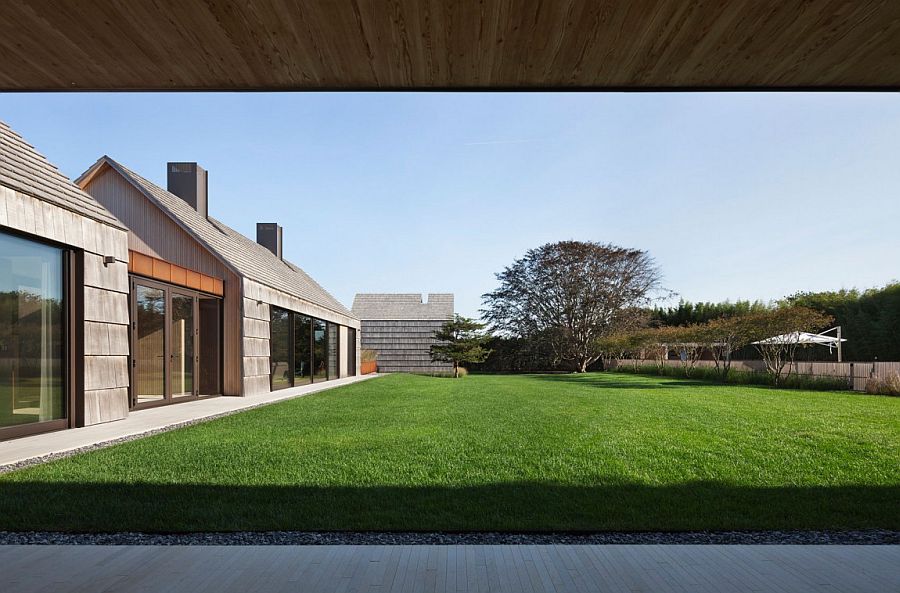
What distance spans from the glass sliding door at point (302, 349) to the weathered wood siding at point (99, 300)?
8450mm

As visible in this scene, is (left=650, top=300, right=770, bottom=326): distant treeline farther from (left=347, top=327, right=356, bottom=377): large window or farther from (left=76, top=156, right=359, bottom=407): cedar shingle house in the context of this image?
(left=76, top=156, right=359, bottom=407): cedar shingle house

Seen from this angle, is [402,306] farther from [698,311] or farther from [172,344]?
[172,344]

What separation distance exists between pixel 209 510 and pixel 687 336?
19.2 m

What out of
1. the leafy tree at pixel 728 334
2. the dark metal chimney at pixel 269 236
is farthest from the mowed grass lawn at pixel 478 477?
the dark metal chimney at pixel 269 236

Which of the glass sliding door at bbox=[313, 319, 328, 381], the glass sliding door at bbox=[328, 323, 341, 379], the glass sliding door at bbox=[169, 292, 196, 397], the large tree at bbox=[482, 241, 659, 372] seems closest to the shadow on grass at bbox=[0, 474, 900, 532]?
the glass sliding door at bbox=[169, 292, 196, 397]

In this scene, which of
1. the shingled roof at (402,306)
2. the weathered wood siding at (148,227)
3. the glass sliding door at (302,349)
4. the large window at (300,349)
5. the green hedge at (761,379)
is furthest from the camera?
the shingled roof at (402,306)

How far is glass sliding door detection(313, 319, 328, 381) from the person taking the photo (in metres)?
19.1

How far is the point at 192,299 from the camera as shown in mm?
11977

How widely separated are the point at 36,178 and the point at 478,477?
6297mm

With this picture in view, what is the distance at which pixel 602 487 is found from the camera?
439 cm

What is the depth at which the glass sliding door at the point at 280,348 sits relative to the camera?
15.1 m

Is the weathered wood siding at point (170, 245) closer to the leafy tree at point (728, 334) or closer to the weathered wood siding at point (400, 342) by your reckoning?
the leafy tree at point (728, 334)

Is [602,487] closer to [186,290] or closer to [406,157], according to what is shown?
[186,290]

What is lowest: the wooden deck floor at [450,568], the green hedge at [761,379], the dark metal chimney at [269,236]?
the green hedge at [761,379]
